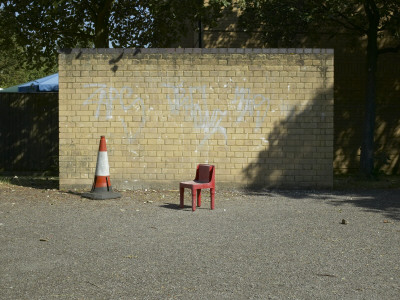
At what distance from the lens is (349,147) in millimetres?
17734

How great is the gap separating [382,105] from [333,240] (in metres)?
11.8

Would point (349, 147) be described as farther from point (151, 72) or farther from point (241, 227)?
point (241, 227)

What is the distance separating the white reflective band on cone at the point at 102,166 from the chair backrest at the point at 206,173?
1.90 metres

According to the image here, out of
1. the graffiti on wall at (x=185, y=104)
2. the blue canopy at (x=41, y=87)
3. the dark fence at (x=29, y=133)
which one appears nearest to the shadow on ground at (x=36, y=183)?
the graffiti on wall at (x=185, y=104)

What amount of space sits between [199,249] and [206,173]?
3272mm

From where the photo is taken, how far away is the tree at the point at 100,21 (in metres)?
16.3

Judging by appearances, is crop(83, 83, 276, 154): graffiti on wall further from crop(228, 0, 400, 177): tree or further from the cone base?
crop(228, 0, 400, 177): tree

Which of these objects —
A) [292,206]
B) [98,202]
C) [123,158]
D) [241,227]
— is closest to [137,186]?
[123,158]

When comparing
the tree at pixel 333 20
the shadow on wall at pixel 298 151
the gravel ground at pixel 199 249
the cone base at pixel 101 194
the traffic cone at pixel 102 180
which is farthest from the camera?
the tree at pixel 333 20

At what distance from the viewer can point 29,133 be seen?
16531mm

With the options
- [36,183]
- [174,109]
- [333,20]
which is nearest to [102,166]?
[174,109]

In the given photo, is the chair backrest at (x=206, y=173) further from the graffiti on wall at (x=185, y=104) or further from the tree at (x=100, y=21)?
the tree at (x=100, y=21)

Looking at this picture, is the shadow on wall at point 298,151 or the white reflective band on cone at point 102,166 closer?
the white reflective band on cone at point 102,166

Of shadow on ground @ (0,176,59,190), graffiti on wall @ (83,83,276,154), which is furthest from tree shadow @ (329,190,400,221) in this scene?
shadow on ground @ (0,176,59,190)
